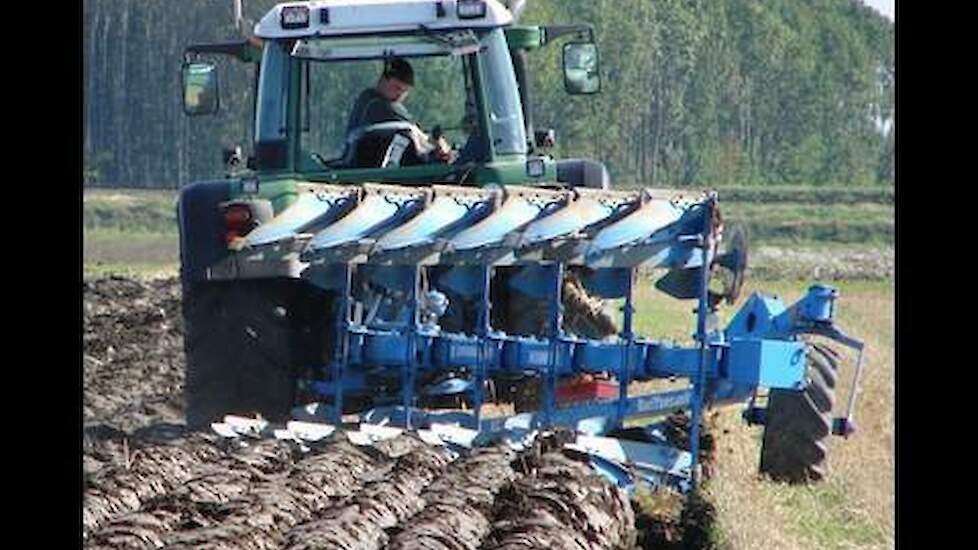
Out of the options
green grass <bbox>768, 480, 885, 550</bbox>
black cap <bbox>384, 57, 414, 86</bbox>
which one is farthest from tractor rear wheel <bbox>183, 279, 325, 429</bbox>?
green grass <bbox>768, 480, 885, 550</bbox>

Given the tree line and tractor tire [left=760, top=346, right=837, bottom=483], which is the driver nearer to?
tractor tire [left=760, top=346, right=837, bottom=483]

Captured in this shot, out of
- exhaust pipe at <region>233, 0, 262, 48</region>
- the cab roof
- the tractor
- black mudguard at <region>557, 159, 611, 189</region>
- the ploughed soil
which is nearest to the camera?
the ploughed soil

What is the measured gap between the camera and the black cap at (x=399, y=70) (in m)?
11.0

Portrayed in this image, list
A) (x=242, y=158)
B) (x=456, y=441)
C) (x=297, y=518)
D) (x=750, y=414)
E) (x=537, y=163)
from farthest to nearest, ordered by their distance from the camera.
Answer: (x=242, y=158) < (x=537, y=163) < (x=750, y=414) < (x=456, y=441) < (x=297, y=518)

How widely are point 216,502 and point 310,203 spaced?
265cm

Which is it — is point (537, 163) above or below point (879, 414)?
above

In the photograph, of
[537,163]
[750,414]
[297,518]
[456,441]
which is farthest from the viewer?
[537,163]

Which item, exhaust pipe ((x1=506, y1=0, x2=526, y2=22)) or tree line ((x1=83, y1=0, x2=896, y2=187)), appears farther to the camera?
tree line ((x1=83, y1=0, x2=896, y2=187))

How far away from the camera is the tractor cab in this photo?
10969 mm

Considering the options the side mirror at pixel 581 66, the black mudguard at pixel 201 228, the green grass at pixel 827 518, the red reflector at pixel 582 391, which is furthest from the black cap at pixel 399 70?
the green grass at pixel 827 518

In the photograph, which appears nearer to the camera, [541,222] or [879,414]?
[541,222]

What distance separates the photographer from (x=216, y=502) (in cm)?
759
